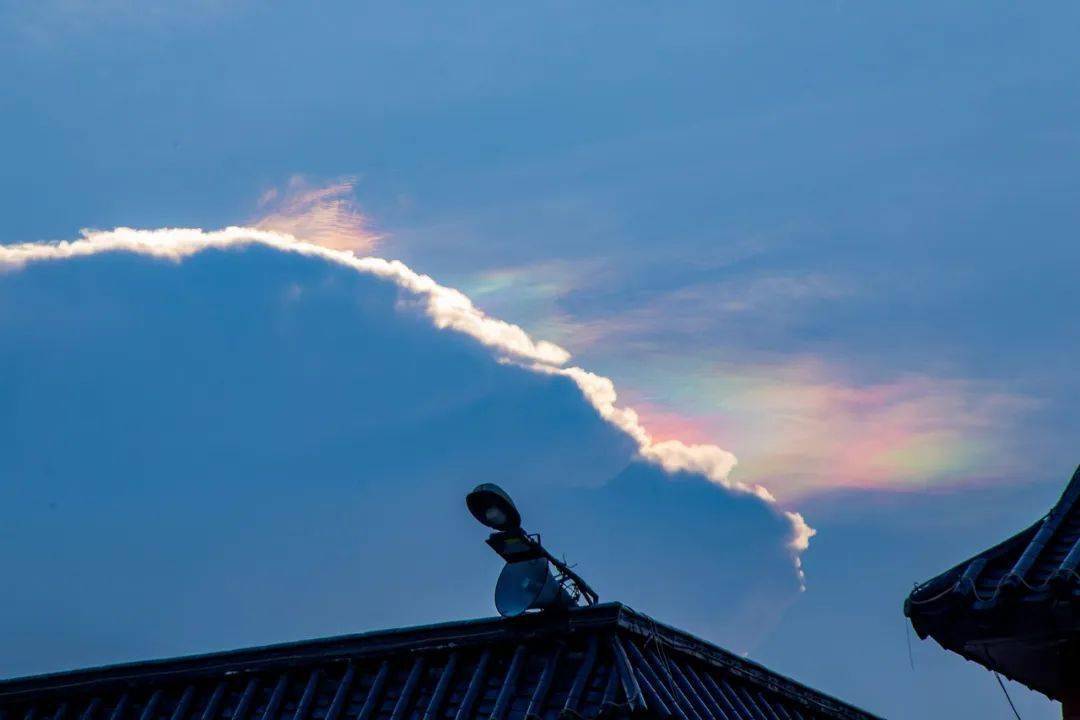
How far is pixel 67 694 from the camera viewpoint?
19406 millimetres

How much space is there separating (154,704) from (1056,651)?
1147 cm

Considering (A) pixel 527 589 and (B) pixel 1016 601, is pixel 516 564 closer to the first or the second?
(A) pixel 527 589

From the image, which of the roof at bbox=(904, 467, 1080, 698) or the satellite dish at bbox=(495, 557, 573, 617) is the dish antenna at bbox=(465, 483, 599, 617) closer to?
the satellite dish at bbox=(495, 557, 573, 617)

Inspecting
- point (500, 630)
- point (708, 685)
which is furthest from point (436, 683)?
point (708, 685)

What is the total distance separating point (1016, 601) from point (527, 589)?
6.06 meters

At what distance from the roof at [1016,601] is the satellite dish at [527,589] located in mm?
Answer: 4860

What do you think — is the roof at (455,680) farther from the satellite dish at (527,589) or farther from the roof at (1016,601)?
the roof at (1016,601)

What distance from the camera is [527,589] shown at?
1664 centimetres

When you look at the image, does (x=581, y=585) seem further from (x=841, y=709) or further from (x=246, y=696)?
(x=841, y=709)

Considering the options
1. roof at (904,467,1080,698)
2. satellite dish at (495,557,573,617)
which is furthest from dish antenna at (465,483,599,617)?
roof at (904,467,1080,698)

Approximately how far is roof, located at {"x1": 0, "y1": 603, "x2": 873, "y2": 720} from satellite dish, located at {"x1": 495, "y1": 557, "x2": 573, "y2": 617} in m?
0.21

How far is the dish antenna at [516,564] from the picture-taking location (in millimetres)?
16484

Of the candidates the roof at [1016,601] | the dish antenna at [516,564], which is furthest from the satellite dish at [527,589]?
the roof at [1016,601]

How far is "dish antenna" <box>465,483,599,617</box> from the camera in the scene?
54.1 feet
